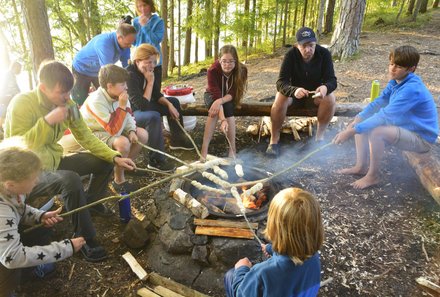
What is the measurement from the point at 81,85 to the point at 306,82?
128 inches

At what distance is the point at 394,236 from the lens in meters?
2.98

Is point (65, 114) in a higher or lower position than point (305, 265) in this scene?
higher

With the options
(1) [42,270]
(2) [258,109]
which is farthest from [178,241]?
(2) [258,109]

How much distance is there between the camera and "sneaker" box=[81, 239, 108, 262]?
282 centimetres

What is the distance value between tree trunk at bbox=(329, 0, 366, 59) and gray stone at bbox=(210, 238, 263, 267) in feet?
26.5

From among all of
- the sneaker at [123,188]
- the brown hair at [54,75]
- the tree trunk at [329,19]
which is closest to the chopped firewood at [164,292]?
the sneaker at [123,188]

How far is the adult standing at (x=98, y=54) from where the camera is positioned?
4.20 meters

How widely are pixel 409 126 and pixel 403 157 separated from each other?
923mm

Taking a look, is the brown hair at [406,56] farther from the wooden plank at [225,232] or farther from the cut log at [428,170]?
the wooden plank at [225,232]

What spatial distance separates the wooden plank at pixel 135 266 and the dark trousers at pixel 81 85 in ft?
9.09

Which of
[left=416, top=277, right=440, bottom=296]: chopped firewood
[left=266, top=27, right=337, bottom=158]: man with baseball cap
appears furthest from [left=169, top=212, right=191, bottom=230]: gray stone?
[left=266, top=27, right=337, bottom=158]: man with baseball cap

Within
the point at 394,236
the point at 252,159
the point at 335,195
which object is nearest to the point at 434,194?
the point at 394,236

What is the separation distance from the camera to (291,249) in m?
1.51

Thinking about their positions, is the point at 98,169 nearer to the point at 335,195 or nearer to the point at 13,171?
the point at 13,171
